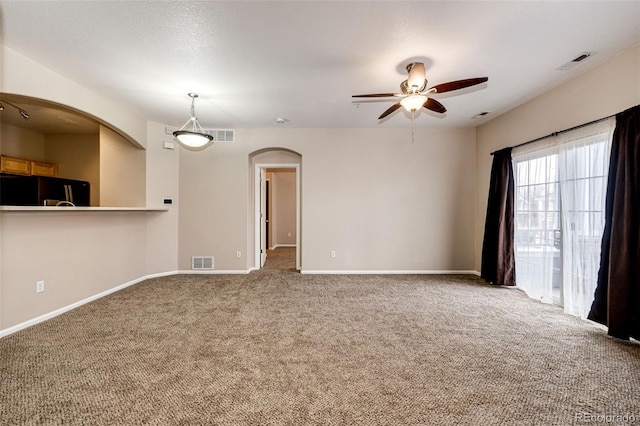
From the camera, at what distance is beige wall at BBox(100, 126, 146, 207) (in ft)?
13.9

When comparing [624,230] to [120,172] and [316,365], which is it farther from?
[120,172]

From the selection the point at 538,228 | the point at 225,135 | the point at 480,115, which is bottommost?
the point at 538,228

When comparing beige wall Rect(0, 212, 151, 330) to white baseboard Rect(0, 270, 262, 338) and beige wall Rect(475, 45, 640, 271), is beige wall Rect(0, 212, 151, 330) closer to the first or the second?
white baseboard Rect(0, 270, 262, 338)

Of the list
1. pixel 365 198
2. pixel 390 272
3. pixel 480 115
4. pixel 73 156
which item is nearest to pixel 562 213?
pixel 480 115

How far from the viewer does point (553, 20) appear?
6.64 ft

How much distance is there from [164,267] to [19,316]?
208 centimetres

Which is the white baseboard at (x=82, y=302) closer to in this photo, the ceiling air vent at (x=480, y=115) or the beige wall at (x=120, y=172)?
the beige wall at (x=120, y=172)

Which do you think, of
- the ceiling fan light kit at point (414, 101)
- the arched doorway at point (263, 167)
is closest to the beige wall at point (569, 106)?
the ceiling fan light kit at point (414, 101)

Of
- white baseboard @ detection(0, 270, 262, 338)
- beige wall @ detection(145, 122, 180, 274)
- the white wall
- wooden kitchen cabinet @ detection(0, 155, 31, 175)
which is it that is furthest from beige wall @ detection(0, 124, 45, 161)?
white baseboard @ detection(0, 270, 262, 338)

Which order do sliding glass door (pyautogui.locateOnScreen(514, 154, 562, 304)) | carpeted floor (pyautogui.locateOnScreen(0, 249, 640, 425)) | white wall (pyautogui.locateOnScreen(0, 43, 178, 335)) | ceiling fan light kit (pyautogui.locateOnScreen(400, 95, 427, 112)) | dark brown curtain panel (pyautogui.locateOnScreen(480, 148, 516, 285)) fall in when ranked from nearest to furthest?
carpeted floor (pyautogui.locateOnScreen(0, 249, 640, 425)) → ceiling fan light kit (pyautogui.locateOnScreen(400, 95, 427, 112)) → white wall (pyautogui.locateOnScreen(0, 43, 178, 335)) → sliding glass door (pyautogui.locateOnScreen(514, 154, 562, 304)) → dark brown curtain panel (pyautogui.locateOnScreen(480, 148, 516, 285))

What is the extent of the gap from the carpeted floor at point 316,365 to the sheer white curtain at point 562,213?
0.38 metres

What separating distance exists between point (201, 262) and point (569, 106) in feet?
20.0

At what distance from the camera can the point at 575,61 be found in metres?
2.60

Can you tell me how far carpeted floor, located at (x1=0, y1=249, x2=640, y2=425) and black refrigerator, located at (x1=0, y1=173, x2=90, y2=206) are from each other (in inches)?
58.7
